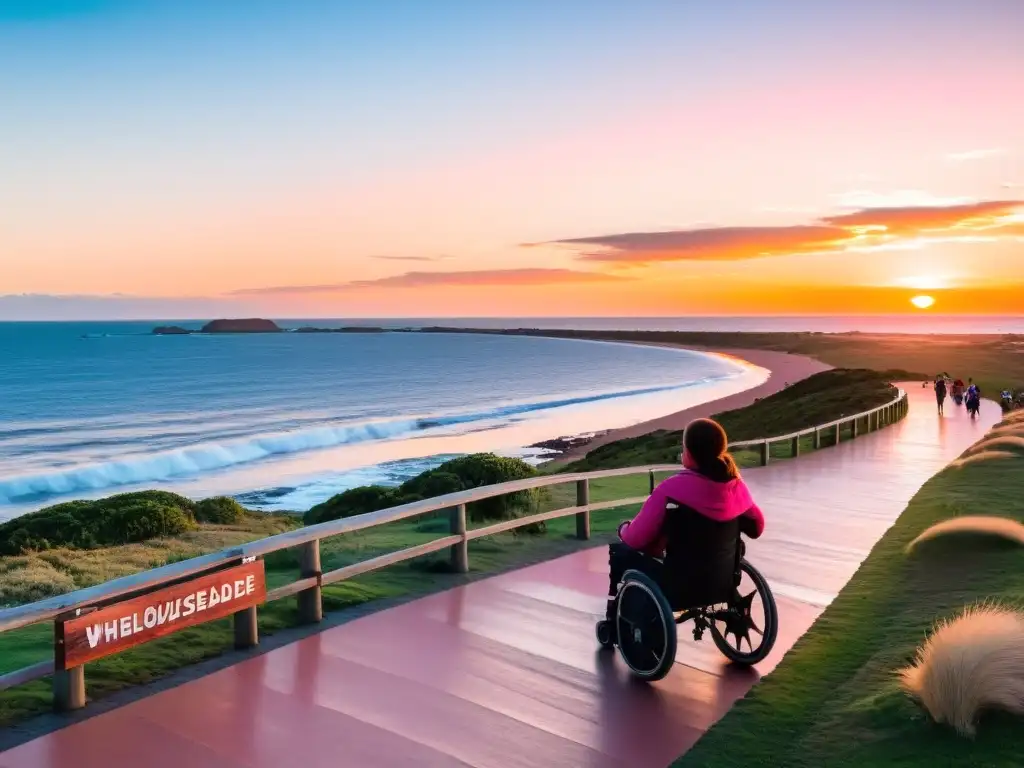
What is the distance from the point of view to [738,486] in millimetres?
5453

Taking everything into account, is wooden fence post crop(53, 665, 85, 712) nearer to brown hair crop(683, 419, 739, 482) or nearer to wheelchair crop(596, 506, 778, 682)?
wheelchair crop(596, 506, 778, 682)

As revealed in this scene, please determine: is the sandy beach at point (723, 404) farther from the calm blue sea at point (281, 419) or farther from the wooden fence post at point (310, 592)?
the wooden fence post at point (310, 592)

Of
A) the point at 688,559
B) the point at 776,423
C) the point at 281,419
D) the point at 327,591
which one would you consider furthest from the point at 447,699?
the point at 281,419

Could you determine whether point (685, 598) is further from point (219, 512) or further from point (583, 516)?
point (219, 512)

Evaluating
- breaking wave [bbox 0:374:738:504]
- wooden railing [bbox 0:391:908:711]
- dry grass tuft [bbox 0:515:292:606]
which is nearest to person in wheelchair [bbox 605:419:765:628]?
wooden railing [bbox 0:391:908:711]

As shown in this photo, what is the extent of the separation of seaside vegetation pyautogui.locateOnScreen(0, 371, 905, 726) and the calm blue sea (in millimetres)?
12852

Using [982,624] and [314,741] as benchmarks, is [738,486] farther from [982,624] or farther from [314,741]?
[314,741]

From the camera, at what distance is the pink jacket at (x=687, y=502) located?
5.35 meters

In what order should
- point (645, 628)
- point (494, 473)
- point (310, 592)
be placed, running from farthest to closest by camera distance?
point (494, 473)
point (310, 592)
point (645, 628)

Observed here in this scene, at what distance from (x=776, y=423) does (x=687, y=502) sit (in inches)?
1585

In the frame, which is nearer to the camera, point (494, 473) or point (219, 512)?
point (494, 473)

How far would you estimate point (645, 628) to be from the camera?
19.1ft

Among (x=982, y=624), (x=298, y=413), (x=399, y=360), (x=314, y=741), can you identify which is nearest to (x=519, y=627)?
(x=314, y=741)

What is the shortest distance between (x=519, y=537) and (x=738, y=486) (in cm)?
610
